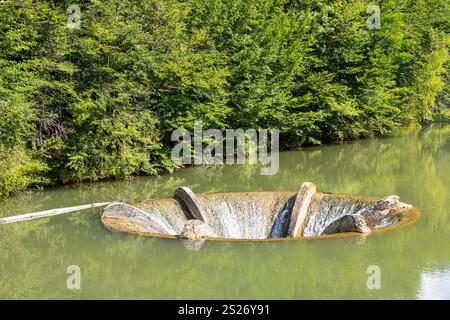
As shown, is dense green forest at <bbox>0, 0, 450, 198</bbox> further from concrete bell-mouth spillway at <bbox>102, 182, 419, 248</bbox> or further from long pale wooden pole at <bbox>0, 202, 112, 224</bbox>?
concrete bell-mouth spillway at <bbox>102, 182, 419, 248</bbox>

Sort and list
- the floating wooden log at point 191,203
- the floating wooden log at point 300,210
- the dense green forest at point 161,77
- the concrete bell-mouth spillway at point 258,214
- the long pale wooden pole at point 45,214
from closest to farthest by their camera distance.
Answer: the concrete bell-mouth spillway at point 258,214 < the floating wooden log at point 300,210 < the long pale wooden pole at point 45,214 < the floating wooden log at point 191,203 < the dense green forest at point 161,77

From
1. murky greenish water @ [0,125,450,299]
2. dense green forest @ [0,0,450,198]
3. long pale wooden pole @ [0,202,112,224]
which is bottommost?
murky greenish water @ [0,125,450,299]

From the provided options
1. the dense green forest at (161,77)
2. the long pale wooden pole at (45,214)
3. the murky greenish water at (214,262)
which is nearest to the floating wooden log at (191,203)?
the murky greenish water at (214,262)

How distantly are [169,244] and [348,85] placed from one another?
18.0 m

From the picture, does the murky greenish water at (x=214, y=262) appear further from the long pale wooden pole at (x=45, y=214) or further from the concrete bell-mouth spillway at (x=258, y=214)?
the concrete bell-mouth spillway at (x=258, y=214)

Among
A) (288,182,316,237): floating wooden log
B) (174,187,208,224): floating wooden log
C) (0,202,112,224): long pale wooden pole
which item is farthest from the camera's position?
(174,187,208,224): floating wooden log

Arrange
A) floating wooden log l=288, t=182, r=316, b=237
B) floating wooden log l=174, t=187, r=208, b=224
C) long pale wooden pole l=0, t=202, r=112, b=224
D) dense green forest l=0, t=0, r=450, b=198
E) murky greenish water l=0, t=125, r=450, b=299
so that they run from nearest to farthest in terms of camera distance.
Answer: murky greenish water l=0, t=125, r=450, b=299 → floating wooden log l=288, t=182, r=316, b=237 → long pale wooden pole l=0, t=202, r=112, b=224 → floating wooden log l=174, t=187, r=208, b=224 → dense green forest l=0, t=0, r=450, b=198

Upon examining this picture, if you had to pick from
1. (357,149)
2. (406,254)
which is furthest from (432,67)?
(406,254)

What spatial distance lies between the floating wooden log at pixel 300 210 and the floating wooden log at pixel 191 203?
182 centimetres

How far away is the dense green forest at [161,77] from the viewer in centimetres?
1581

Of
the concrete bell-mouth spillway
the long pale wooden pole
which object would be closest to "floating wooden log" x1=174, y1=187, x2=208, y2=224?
the concrete bell-mouth spillway

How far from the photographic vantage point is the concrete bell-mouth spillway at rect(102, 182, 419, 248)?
39.2ft

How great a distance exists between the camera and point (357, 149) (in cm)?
2566
